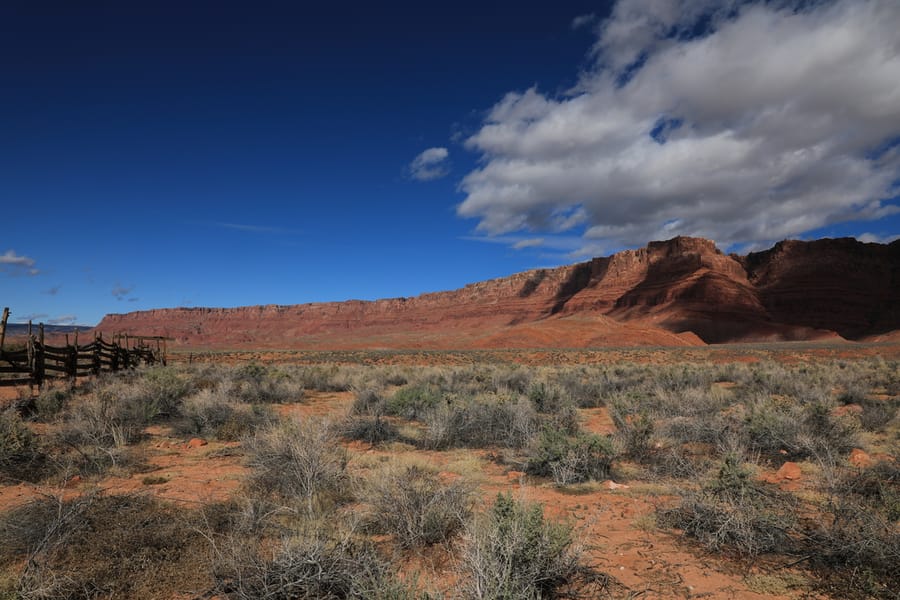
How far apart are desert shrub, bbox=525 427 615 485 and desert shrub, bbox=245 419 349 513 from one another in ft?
8.74

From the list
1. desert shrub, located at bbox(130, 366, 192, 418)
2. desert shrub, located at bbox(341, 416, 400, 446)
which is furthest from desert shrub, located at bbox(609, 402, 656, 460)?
desert shrub, located at bbox(130, 366, 192, 418)

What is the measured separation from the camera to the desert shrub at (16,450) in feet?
18.5

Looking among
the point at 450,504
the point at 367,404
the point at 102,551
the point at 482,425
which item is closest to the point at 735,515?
the point at 450,504

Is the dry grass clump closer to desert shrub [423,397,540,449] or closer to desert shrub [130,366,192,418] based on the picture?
desert shrub [423,397,540,449]

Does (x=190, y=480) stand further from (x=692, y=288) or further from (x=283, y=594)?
(x=692, y=288)

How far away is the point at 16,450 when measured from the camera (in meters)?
5.95

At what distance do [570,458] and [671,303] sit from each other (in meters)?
78.1

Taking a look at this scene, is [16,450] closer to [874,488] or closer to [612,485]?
[612,485]

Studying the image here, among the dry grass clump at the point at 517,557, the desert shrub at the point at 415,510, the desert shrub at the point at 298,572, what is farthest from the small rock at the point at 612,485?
the desert shrub at the point at 298,572

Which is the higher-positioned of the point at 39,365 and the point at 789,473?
the point at 39,365

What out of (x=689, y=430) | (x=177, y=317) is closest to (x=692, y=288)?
(x=689, y=430)

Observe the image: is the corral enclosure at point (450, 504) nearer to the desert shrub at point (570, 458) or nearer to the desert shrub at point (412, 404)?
the desert shrub at point (570, 458)

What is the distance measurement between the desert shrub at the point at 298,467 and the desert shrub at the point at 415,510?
0.77 meters

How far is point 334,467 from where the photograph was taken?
547 centimetres
